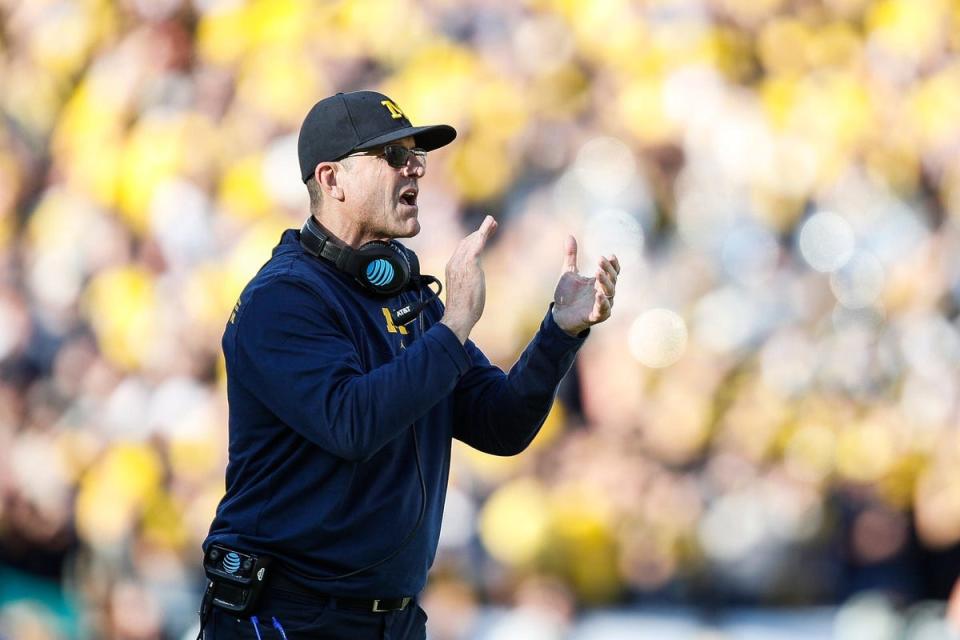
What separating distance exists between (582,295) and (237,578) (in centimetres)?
72

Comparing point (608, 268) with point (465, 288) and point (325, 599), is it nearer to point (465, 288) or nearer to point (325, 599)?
point (465, 288)

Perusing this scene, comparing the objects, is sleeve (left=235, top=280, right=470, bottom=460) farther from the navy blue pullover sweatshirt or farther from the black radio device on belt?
the black radio device on belt

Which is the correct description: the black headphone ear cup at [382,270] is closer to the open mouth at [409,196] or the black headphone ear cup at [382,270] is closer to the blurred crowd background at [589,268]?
the open mouth at [409,196]

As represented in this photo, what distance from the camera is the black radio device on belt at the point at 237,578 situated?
1.96 metres

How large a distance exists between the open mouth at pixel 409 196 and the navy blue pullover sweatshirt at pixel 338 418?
0.16 m

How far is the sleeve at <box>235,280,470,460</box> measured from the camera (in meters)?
1.83

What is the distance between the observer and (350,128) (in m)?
2.09

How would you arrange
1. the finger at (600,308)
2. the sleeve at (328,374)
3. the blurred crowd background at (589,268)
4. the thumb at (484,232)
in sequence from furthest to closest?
the blurred crowd background at (589,268)
the finger at (600,308)
the thumb at (484,232)
the sleeve at (328,374)

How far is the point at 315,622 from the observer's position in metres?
1.97

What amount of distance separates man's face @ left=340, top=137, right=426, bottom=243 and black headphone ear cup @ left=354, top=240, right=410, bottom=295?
0.13 feet

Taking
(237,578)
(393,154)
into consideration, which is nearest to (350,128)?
(393,154)

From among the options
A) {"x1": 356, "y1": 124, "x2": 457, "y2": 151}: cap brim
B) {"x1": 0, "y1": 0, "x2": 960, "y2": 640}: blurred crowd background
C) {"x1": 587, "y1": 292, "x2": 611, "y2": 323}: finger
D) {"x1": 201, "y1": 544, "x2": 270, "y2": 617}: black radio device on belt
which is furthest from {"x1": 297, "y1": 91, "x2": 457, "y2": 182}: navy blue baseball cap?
{"x1": 0, "y1": 0, "x2": 960, "y2": 640}: blurred crowd background

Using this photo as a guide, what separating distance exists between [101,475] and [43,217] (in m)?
0.90

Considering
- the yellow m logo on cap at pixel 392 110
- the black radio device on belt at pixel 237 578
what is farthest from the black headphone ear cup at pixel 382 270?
the black radio device on belt at pixel 237 578
